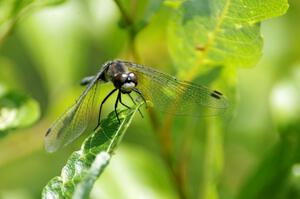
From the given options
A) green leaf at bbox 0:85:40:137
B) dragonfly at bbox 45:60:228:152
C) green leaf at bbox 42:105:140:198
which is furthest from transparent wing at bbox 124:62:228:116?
green leaf at bbox 42:105:140:198

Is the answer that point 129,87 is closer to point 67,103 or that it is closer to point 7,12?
point 7,12

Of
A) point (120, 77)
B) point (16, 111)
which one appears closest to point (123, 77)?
point (120, 77)

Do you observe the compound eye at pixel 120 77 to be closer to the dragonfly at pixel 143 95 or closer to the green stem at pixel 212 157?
the dragonfly at pixel 143 95

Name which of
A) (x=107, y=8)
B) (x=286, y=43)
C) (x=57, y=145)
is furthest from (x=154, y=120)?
(x=286, y=43)

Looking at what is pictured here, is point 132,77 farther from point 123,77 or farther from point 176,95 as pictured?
point 176,95

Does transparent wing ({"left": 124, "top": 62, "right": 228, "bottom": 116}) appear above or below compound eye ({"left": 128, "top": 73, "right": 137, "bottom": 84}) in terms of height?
below

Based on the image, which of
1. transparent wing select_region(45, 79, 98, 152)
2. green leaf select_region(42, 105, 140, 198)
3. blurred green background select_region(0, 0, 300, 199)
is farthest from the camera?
blurred green background select_region(0, 0, 300, 199)

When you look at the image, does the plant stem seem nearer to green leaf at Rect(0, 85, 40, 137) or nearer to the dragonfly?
the dragonfly
